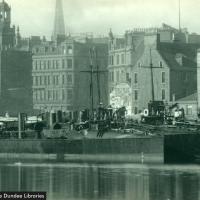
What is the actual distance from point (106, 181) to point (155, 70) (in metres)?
70.5

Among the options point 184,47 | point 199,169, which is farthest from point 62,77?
point 199,169

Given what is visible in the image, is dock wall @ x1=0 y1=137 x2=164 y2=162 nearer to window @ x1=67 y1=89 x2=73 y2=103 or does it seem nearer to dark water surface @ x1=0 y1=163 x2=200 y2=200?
dark water surface @ x1=0 y1=163 x2=200 y2=200

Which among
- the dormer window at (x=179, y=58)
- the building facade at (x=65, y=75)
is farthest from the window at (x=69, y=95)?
the dormer window at (x=179, y=58)

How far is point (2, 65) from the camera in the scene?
155 m

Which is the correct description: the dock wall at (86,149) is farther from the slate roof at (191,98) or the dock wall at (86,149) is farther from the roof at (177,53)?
the roof at (177,53)

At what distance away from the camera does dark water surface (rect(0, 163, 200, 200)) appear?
152 feet

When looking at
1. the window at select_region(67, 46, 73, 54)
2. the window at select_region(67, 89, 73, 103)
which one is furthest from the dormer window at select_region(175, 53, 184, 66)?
the window at select_region(67, 89, 73, 103)

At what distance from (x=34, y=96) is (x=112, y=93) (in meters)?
23.3

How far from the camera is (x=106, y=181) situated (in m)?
53.2

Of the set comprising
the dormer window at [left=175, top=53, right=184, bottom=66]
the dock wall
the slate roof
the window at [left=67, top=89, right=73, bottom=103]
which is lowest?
the dock wall

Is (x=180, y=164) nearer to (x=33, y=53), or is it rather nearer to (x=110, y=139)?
(x=110, y=139)

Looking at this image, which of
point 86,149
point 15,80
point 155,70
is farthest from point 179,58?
point 86,149

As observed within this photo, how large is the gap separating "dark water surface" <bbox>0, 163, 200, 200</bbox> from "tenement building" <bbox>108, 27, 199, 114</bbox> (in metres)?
49.5

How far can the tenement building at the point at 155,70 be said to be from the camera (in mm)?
120875
